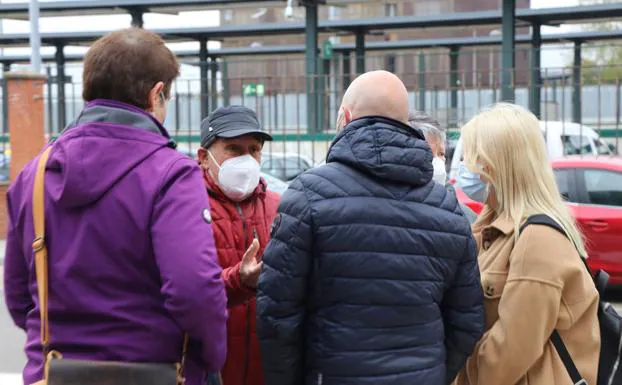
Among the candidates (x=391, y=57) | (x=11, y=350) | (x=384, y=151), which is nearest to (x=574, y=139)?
(x=391, y=57)

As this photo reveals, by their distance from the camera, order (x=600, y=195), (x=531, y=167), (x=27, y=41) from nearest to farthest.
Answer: (x=531, y=167)
(x=600, y=195)
(x=27, y=41)

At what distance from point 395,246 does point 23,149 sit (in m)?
14.1

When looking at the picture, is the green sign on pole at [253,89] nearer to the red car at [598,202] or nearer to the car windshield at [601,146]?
the car windshield at [601,146]

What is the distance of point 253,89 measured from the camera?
18.7 metres

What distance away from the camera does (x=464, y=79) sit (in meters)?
18.3

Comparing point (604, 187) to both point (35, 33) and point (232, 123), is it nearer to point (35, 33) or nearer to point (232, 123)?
point (232, 123)

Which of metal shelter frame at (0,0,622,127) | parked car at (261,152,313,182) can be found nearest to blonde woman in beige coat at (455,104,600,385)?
parked car at (261,152,313,182)

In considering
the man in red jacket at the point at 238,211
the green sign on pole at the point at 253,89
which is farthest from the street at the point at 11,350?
the green sign on pole at the point at 253,89

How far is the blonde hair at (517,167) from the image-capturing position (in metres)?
3.10

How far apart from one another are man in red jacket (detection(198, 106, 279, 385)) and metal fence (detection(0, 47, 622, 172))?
13.3 meters

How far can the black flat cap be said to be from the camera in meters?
3.64

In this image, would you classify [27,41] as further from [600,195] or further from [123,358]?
[123,358]

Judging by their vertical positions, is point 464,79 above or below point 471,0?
below

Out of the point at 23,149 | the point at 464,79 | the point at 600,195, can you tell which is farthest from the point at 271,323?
the point at 464,79
